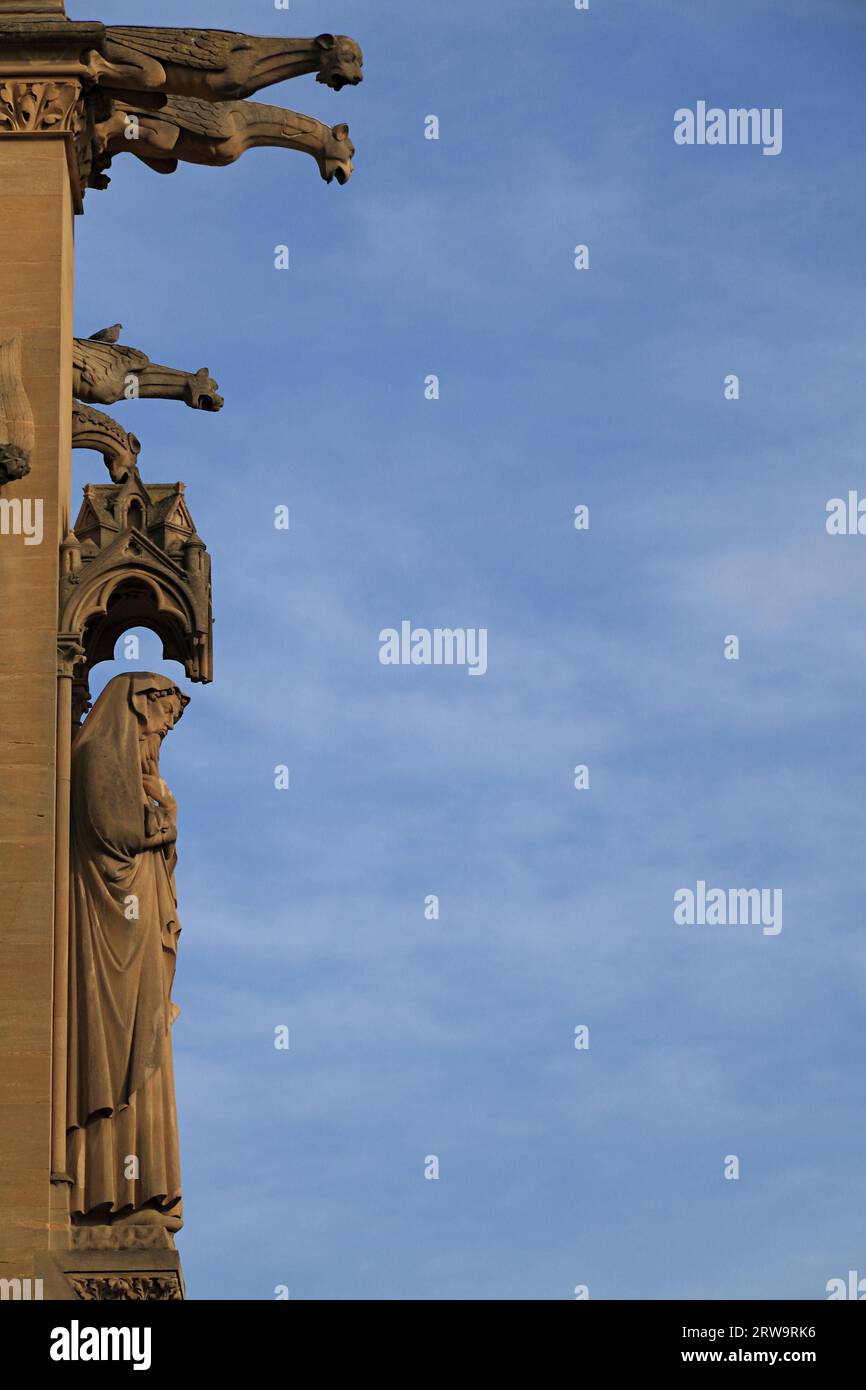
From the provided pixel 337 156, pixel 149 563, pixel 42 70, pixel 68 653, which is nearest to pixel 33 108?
pixel 42 70

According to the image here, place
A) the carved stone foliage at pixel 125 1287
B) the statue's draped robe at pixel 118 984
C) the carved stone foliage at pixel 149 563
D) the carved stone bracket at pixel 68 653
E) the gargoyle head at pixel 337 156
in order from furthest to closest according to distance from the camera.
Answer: the gargoyle head at pixel 337 156
the carved stone foliage at pixel 149 563
the carved stone bracket at pixel 68 653
the statue's draped robe at pixel 118 984
the carved stone foliage at pixel 125 1287

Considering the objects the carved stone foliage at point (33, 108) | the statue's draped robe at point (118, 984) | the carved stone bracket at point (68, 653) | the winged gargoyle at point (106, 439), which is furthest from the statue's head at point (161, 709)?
the carved stone foliage at point (33, 108)

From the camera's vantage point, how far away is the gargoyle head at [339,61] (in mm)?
29750

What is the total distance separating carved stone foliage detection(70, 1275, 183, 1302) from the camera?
985 inches

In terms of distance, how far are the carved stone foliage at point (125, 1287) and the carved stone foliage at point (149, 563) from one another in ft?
18.2

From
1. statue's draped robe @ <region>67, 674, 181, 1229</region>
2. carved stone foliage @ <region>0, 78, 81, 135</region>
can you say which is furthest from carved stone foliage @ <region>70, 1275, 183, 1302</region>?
carved stone foliage @ <region>0, 78, 81, 135</region>

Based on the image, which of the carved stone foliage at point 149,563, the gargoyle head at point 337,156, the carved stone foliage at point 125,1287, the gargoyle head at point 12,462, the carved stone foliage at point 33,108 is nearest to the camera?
the carved stone foliage at point 125,1287

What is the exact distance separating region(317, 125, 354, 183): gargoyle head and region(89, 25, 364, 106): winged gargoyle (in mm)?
622

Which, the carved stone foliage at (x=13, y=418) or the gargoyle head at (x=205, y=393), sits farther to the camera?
the gargoyle head at (x=205, y=393)

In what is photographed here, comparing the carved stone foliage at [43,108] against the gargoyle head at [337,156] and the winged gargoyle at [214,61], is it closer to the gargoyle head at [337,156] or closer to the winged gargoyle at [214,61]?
the winged gargoyle at [214,61]

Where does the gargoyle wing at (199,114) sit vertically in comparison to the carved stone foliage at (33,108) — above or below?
above
